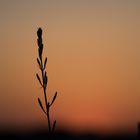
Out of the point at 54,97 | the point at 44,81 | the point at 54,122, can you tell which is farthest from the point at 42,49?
the point at 54,122

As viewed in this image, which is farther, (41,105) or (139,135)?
(139,135)

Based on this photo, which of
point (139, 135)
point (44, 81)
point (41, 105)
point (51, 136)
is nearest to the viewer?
point (51, 136)

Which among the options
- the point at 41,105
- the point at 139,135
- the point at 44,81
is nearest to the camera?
the point at 44,81

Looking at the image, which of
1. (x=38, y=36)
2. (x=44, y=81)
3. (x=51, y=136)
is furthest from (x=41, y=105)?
(x=38, y=36)

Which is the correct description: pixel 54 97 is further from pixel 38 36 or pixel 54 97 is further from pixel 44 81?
pixel 38 36

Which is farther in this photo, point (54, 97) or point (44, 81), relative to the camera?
point (54, 97)

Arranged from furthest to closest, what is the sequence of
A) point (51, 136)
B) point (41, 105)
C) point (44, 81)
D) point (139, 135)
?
point (139, 135) → point (41, 105) → point (44, 81) → point (51, 136)

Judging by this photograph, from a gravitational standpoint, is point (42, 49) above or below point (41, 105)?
above

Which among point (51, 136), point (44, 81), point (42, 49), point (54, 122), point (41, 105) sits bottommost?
point (51, 136)

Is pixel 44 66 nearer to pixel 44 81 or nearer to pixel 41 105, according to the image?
pixel 44 81
